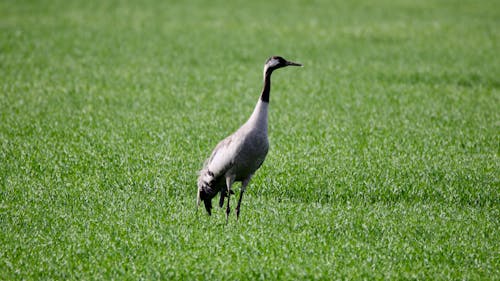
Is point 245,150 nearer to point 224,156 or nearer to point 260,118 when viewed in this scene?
point 224,156

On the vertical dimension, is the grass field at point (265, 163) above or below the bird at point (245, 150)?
below

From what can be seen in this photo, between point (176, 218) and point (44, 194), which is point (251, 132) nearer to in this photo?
point (176, 218)

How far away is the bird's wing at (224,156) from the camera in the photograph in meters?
9.30

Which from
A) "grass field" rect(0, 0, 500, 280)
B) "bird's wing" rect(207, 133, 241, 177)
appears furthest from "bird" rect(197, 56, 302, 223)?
"grass field" rect(0, 0, 500, 280)

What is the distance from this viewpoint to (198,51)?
1017 inches

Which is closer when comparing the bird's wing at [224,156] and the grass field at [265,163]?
the grass field at [265,163]

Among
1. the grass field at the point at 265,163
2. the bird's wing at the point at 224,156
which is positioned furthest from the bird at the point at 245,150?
the grass field at the point at 265,163

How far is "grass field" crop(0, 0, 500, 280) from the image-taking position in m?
8.90

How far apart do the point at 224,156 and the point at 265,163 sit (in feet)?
12.1

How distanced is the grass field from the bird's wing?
898 mm

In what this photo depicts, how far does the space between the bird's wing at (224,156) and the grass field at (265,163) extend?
35.4 inches

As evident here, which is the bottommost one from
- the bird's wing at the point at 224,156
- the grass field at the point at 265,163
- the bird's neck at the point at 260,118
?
the grass field at the point at 265,163

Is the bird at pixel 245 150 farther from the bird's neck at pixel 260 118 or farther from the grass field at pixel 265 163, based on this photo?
the grass field at pixel 265 163

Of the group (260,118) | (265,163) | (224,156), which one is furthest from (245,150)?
(265,163)
